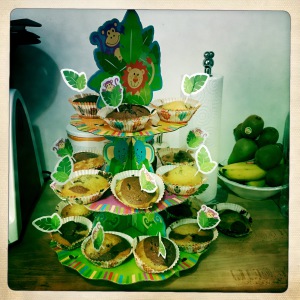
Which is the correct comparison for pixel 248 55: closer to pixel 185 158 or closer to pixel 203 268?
pixel 185 158

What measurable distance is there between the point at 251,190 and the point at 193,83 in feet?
1.45

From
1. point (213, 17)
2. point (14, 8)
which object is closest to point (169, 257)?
point (213, 17)

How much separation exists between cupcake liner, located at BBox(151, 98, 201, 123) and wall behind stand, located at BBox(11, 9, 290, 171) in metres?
0.02

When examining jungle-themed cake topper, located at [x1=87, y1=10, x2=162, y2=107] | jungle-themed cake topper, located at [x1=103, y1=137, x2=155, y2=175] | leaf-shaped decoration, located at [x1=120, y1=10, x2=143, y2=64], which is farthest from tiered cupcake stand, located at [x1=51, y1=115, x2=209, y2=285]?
leaf-shaped decoration, located at [x1=120, y1=10, x2=143, y2=64]

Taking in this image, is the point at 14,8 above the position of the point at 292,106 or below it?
above

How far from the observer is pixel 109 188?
1.17 metres

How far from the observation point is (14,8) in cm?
112

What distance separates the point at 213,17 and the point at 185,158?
19.3 inches

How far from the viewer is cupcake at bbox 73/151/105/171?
1.16 metres

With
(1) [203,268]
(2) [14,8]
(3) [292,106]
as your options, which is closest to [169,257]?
(1) [203,268]

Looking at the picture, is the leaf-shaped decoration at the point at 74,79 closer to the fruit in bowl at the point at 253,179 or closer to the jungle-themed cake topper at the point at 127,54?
the jungle-themed cake topper at the point at 127,54

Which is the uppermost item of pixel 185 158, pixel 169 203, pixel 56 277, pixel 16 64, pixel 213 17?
pixel 213 17

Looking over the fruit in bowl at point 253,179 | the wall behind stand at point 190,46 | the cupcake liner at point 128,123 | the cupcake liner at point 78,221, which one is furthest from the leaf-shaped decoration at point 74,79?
the fruit in bowl at point 253,179

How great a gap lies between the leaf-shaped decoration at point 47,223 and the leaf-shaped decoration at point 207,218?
1.65 ft
